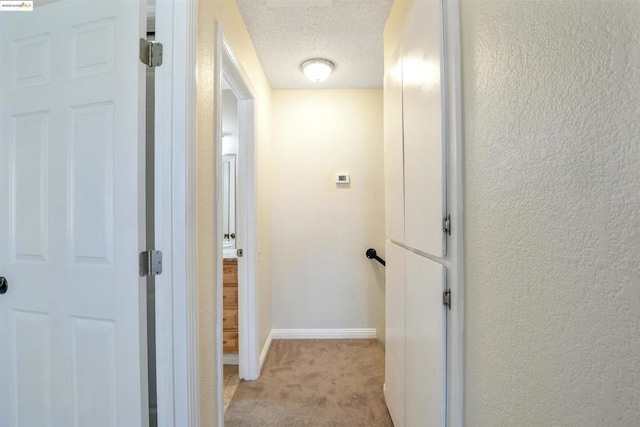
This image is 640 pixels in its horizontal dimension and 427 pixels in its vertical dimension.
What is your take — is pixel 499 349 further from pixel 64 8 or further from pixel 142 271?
pixel 64 8

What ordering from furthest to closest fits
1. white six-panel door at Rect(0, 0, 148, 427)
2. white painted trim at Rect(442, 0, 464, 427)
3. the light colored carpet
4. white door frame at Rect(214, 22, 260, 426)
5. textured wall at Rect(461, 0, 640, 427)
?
white door frame at Rect(214, 22, 260, 426)
the light colored carpet
white six-panel door at Rect(0, 0, 148, 427)
white painted trim at Rect(442, 0, 464, 427)
textured wall at Rect(461, 0, 640, 427)

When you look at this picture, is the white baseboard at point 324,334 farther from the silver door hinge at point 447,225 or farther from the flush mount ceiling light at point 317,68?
the flush mount ceiling light at point 317,68

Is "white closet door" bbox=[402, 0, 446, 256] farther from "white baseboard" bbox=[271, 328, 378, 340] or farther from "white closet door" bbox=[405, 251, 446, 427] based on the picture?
"white baseboard" bbox=[271, 328, 378, 340]

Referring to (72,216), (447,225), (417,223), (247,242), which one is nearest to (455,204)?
(447,225)

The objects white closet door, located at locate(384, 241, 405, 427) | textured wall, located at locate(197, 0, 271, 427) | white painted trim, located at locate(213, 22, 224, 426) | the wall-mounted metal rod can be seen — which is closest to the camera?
textured wall, located at locate(197, 0, 271, 427)

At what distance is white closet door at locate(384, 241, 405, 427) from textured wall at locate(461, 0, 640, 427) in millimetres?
593

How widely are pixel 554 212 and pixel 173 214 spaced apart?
3.54 ft

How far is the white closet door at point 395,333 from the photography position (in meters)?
1.38

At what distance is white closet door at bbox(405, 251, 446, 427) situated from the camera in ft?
3.02

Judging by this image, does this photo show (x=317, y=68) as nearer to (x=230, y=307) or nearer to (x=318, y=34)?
(x=318, y=34)

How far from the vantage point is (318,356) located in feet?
7.80

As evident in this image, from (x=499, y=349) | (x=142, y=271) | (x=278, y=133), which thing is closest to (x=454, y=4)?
(x=499, y=349)

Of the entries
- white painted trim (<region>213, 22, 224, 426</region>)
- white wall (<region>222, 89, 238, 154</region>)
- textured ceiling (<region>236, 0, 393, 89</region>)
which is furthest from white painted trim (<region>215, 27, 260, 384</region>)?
white painted trim (<region>213, 22, 224, 426</region>)

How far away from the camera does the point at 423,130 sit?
1.04 m
